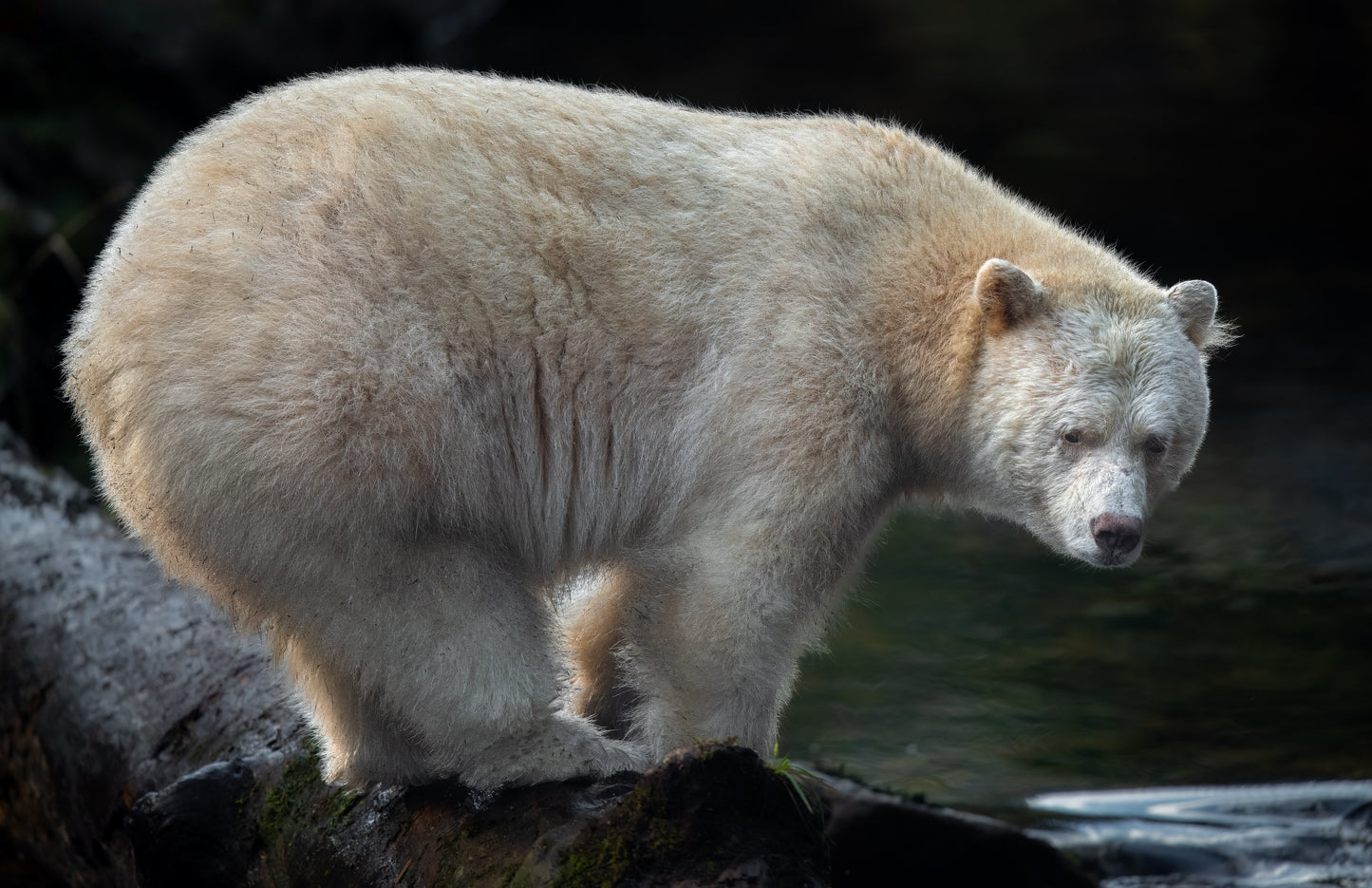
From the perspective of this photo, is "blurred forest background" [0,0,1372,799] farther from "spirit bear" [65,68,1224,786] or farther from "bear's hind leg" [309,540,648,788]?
"bear's hind leg" [309,540,648,788]

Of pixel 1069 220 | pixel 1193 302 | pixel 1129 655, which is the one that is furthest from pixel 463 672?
pixel 1069 220

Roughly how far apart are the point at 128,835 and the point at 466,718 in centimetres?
146

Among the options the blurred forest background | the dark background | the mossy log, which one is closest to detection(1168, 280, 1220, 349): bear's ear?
the mossy log

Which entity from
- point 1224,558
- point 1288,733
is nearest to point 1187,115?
point 1224,558

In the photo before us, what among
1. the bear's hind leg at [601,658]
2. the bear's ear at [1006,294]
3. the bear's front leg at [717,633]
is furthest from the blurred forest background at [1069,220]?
the bear's ear at [1006,294]

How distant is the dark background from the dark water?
2.24 meters

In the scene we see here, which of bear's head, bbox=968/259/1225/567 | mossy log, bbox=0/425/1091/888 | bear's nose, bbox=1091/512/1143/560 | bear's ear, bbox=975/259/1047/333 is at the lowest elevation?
mossy log, bbox=0/425/1091/888

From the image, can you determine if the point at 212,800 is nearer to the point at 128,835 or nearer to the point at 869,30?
the point at 128,835

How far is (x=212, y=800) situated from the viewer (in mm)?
4363

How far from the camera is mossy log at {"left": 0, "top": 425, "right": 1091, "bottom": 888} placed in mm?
3240

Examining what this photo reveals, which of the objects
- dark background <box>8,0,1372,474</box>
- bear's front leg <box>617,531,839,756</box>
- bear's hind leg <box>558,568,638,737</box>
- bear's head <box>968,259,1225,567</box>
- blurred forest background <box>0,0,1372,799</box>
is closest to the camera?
bear's front leg <box>617,531,839,756</box>

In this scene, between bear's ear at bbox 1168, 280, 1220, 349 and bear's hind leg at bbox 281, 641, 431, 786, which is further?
bear's ear at bbox 1168, 280, 1220, 349

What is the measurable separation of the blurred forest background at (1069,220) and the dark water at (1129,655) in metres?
0.02

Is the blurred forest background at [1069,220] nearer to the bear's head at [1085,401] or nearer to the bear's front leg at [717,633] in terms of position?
the bear's head at [1085,401]
